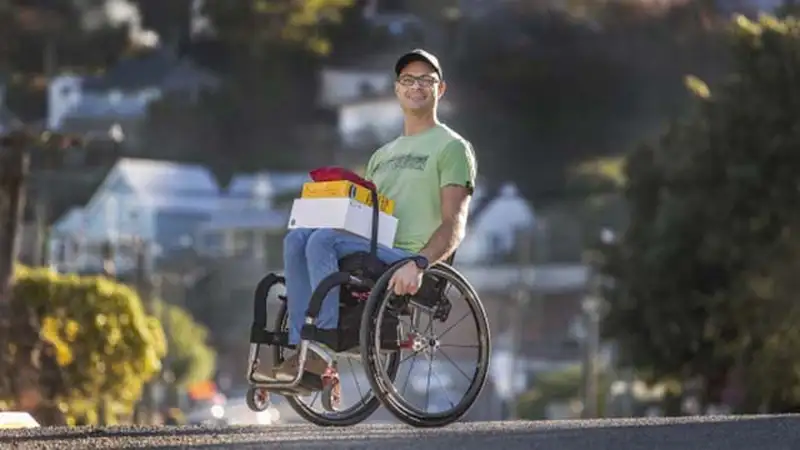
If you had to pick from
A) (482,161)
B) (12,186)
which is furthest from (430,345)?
(482,161)

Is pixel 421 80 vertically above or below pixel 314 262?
above

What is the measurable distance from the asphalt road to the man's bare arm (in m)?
0.60

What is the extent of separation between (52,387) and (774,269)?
42.9ft

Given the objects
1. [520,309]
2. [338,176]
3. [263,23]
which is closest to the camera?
[338,176]

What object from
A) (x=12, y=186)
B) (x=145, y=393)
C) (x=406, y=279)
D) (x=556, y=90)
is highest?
(x=556, y=90)

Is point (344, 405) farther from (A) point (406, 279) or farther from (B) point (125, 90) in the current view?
(B) point (125, 90)

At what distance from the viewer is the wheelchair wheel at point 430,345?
7109mm

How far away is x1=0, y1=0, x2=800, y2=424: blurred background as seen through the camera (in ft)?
105

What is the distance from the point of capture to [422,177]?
7414mm

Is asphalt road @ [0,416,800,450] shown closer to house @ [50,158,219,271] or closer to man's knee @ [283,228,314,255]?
man's knee @ [283,228,314,255]

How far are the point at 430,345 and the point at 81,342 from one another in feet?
43.3

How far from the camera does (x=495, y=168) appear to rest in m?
80.2

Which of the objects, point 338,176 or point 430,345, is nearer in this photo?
point 338,176

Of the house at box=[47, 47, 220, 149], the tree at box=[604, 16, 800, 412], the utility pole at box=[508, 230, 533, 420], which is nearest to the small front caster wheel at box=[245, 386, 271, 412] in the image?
the tree at box=[604, 16, 800, 412]
